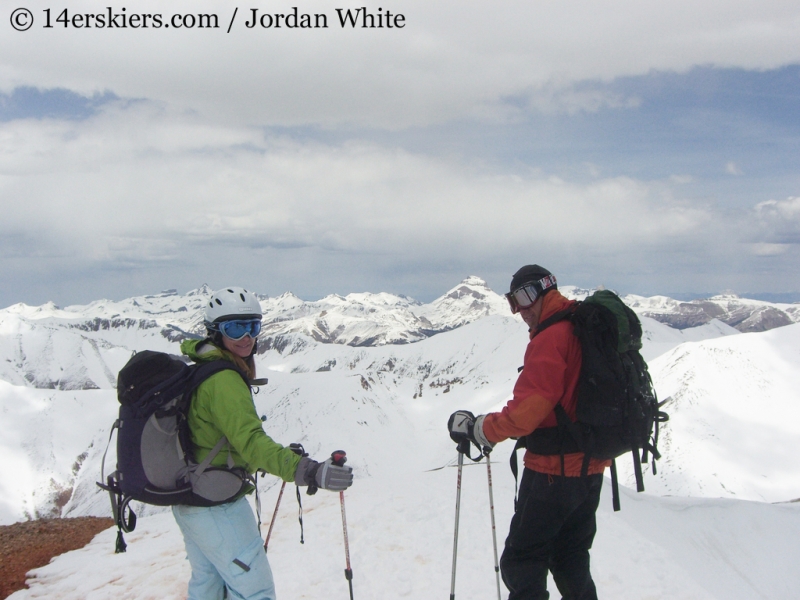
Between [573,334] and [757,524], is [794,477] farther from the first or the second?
[573,334]

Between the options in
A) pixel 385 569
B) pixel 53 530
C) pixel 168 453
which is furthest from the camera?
pixel 53 530

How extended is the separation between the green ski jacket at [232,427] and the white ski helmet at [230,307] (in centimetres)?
96

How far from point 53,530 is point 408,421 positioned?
→ 170 m

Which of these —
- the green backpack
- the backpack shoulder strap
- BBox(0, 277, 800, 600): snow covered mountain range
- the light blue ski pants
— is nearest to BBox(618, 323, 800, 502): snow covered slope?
BBox(0, 277, 800, 600): snow covered mountain range

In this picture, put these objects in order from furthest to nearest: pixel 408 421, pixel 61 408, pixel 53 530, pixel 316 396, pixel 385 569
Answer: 1. pixel 408 421
2. pixel 61 408
3. pixel 316 396
4. pixel 53 530
5. pixel 385 569

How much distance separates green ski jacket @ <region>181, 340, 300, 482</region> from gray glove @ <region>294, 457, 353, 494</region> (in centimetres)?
9

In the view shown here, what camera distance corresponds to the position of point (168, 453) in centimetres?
570

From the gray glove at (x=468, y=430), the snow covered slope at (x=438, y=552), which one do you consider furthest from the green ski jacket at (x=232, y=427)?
the snow covered slope at (x=438, y=552)

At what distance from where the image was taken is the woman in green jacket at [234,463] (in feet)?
18.4

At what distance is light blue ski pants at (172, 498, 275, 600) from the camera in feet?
19.3

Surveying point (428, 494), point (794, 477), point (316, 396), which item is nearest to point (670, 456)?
point (794, 477)

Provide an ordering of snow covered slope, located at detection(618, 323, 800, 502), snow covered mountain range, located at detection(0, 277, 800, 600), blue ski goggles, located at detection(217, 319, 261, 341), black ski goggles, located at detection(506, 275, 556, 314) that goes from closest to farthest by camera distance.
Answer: blue ski goggles, located at detection(217, 319, 261, 341)
black ski goggles, located at detection(506, 275, 556, 314)
snow covered mountain range, located at detection(0, 277, 800, 600)
snow covered slope, located at detection(618, 323, 800, 502)

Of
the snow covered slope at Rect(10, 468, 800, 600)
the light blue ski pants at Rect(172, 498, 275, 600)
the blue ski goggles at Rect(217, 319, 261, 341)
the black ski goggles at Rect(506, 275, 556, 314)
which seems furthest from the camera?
the snow covered slope at Rect(10, 468, 800, 600)

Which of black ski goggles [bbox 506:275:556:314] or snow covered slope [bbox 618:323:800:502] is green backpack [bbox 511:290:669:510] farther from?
snow covered slope [bbox 618:323:800:502]
